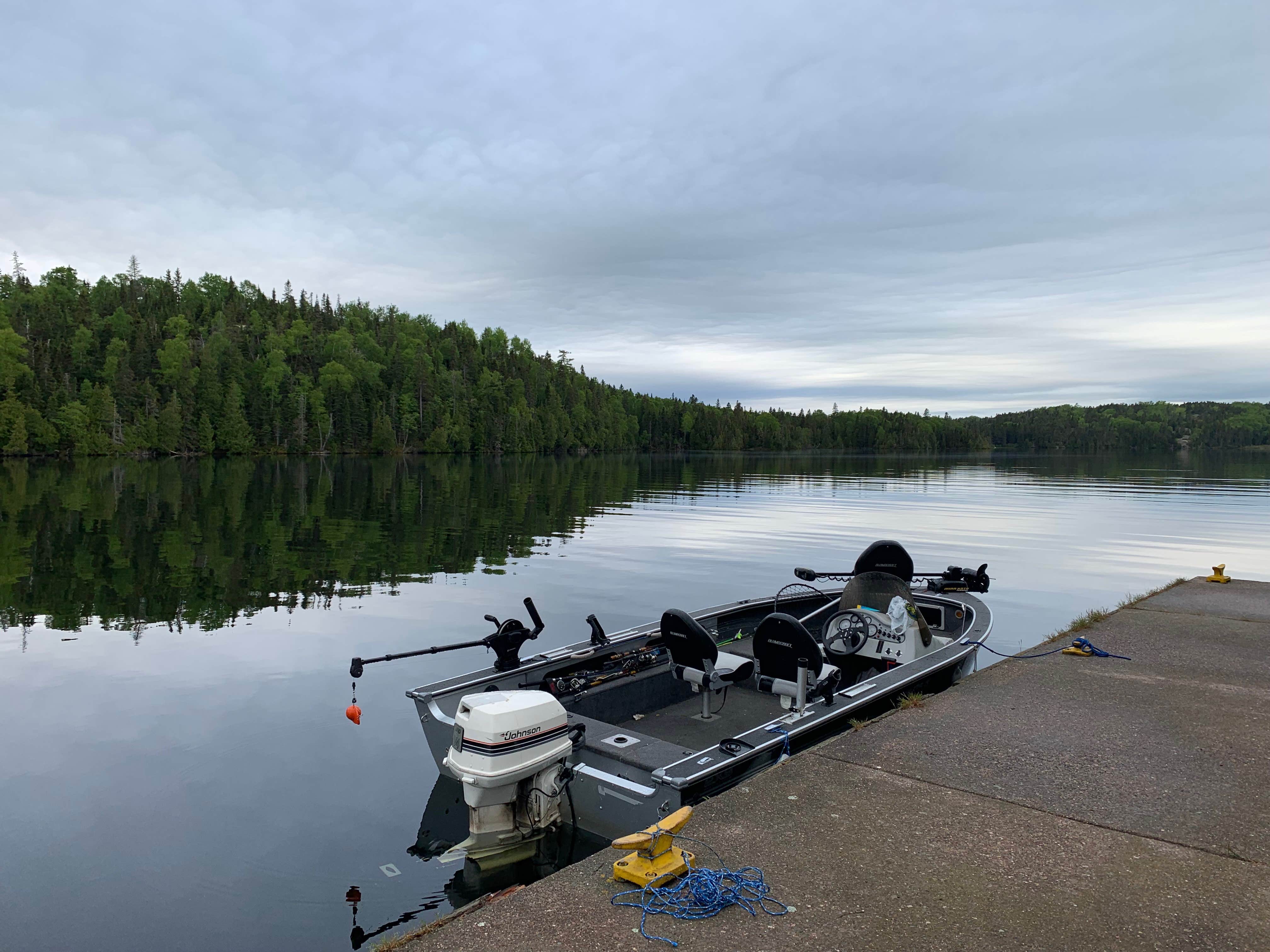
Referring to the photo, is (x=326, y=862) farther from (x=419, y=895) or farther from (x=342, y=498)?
(x=342, y=498)

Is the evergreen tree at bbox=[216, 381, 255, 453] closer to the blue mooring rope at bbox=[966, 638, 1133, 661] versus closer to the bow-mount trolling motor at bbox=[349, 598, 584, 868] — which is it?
the blue mooring rope at bbox=[966, 638, 1133, 661]

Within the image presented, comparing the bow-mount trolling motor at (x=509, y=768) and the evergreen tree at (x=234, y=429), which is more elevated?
the evergreen tree at (x=234, y=429)

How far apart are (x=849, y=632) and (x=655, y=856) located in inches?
199

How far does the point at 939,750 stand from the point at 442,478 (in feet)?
173

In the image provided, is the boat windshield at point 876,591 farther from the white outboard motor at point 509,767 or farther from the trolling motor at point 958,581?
the white outboard motor at point 509,767

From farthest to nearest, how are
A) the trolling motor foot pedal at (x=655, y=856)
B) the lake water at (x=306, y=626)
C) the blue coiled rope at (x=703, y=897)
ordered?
the lake water at (x=306, y=626), the trolling motor foot pedal at (x=655, y=856), the blue coiled rope at (x=703, y=897)

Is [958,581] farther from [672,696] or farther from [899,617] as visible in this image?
[672,696]

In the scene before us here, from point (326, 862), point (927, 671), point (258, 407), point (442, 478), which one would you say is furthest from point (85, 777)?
point (258, 407)

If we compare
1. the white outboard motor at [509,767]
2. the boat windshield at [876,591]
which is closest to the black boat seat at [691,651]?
the white outboard motor at [509,767]

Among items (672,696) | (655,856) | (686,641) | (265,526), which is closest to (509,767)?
(655,856)

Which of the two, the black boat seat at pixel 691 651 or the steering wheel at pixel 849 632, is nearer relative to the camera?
the black boat seat at pixel 691 651

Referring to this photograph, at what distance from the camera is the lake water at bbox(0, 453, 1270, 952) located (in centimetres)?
562

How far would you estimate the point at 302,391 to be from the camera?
109 m

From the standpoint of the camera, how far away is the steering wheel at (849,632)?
28.6 ft
